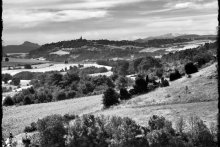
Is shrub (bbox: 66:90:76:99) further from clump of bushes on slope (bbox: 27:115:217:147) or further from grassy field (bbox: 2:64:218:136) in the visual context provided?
clump of bushes on slope (bbox: 27:115:217:147)

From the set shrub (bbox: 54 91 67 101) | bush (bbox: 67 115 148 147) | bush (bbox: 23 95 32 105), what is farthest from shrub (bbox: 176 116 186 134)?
bush (bbox: 23 95 32 105)

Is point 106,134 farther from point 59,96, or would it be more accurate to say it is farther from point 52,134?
point 59,96

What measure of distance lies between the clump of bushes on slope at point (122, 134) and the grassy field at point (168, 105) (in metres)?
8.62

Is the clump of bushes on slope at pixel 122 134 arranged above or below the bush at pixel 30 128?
above

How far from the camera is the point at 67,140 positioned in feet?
276

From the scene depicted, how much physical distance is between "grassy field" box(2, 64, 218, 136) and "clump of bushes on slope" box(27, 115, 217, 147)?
862 centimetres

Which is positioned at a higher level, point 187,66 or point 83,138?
point 187,66

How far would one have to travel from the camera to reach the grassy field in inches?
3833

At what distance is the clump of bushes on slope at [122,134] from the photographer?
76944 millimetres

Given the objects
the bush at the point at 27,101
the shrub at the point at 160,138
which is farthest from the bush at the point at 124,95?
the bush at the point at 27,101

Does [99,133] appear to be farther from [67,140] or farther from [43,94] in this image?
[43,94]

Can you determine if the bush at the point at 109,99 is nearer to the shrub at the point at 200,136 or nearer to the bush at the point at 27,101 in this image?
the shrub at the point at 200,136

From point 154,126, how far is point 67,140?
62.9ft

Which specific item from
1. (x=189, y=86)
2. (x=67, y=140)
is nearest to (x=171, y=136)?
(x=67, y=140)
